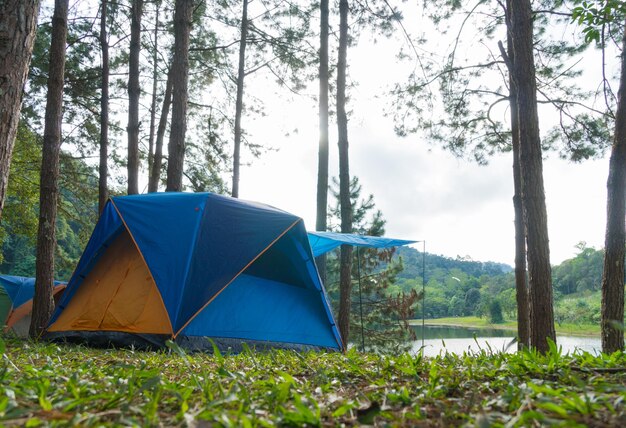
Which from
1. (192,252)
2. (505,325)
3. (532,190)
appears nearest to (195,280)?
(192,252)

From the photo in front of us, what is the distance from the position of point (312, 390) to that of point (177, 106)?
5.35 metres

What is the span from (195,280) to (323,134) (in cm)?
460

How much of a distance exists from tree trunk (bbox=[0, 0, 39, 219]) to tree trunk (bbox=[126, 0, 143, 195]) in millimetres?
5598

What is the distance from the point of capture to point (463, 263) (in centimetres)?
7631

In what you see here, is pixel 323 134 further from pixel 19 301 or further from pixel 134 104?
pixel 19 301

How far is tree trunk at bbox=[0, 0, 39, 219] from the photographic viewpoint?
2.36 metres

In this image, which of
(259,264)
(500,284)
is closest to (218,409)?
(259,264)

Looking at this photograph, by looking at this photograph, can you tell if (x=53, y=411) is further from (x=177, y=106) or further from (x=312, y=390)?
(x=177, y=106)

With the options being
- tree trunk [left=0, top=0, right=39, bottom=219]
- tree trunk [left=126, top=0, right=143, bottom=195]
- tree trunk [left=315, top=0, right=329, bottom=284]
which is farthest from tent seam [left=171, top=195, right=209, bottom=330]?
tree trunk [left=126, top=0, right=143, bottom=195]

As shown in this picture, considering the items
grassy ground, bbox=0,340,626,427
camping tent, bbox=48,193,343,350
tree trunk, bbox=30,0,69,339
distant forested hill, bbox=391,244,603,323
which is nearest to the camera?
grassy ground, bbox=0,340,626,427

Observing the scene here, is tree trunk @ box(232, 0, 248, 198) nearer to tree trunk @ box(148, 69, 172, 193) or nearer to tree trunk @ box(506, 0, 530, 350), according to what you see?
tree trunk @ box(148, 69, 172, 193)

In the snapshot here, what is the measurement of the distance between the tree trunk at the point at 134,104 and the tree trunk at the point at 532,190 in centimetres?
613

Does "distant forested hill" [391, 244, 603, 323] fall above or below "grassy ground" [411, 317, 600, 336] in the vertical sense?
above

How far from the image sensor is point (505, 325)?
47.8 meters
